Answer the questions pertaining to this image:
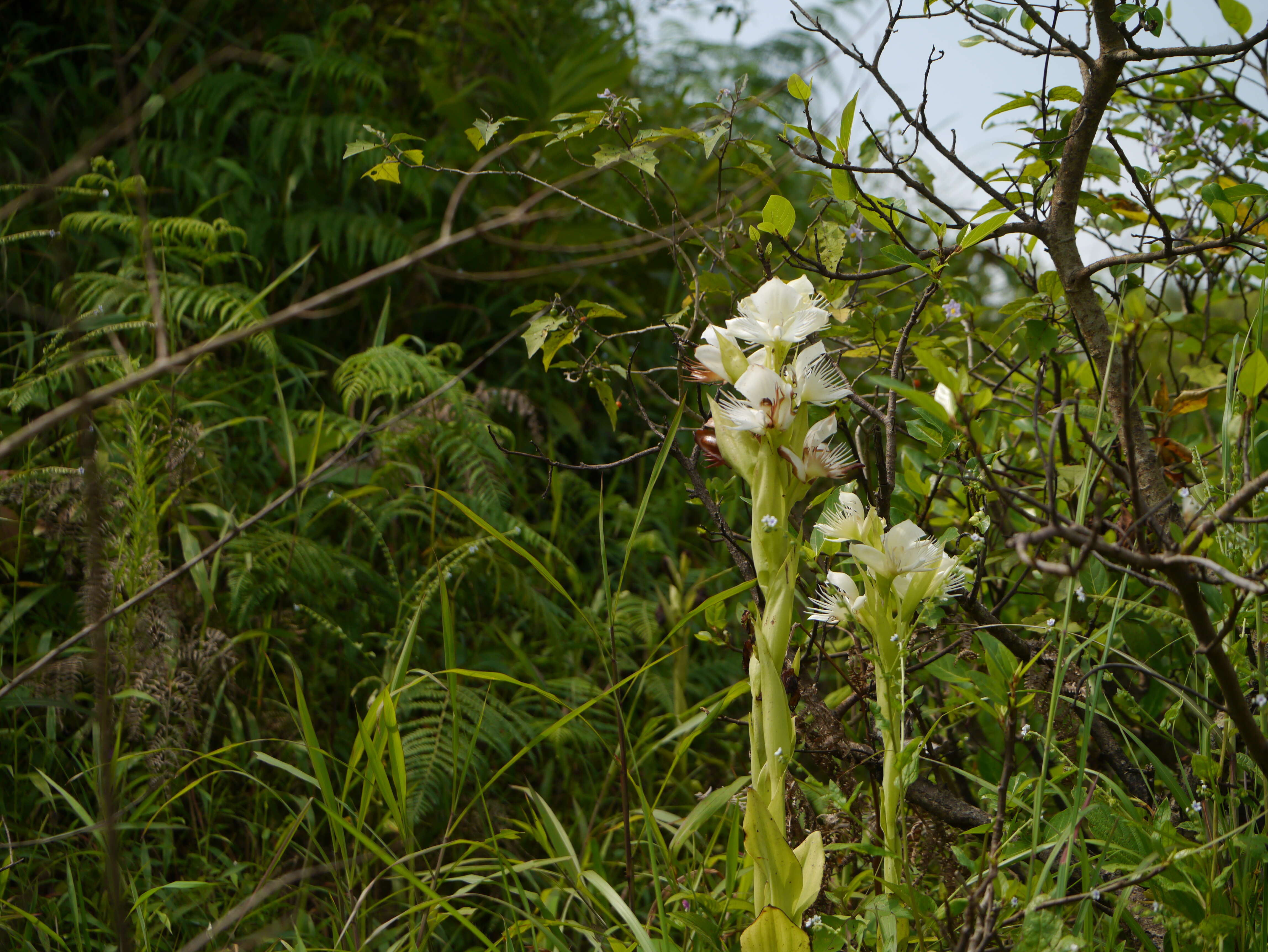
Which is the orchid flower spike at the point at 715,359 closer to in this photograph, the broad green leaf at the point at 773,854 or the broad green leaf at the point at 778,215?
the broad green leaf at the point at 778,215

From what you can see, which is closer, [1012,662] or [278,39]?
[1012,662]

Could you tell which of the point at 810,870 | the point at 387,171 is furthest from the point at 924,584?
the point at 387,171

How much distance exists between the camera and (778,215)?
1197mm

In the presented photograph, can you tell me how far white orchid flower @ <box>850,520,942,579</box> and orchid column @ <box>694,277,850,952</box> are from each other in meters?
0.09

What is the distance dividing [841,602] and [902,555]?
0.42 feet

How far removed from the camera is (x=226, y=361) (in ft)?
7.86

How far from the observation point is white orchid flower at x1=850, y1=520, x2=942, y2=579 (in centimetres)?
95

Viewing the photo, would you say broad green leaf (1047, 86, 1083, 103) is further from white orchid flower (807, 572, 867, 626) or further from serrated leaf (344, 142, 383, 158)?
serrated leaf (344, 142, 383, 158)

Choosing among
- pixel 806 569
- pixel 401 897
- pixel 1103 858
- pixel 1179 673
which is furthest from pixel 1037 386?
pixel 401 897

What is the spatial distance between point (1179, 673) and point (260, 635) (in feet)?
5.48

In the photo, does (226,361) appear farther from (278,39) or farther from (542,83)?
(542,83)

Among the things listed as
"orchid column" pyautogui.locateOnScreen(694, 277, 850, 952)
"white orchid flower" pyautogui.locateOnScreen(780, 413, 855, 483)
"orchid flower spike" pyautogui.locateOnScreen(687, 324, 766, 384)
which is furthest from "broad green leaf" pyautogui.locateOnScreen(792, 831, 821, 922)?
"orchid flower spike" pyautogui.locateOnScreen(687, 324, 766, 384)

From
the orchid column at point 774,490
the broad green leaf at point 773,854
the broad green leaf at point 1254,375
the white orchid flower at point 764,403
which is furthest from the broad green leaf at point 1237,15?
the broad green leaf at point 773,854

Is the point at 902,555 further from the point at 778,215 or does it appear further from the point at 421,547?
the point at 421,547
